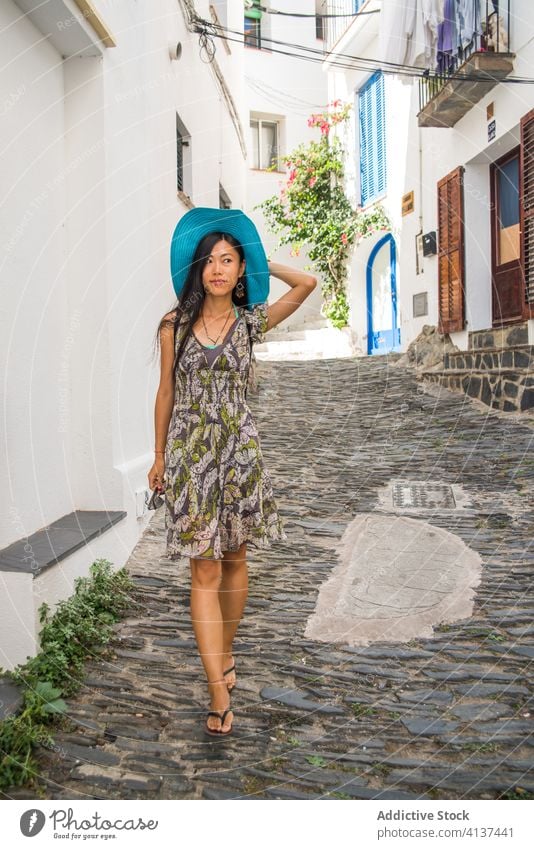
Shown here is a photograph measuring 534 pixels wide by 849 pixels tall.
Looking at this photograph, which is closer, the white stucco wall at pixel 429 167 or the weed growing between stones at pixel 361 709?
the weed growing between stones at pixel 361 709

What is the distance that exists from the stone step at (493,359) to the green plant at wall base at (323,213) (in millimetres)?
4895

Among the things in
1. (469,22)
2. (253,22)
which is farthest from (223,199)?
(253,22)

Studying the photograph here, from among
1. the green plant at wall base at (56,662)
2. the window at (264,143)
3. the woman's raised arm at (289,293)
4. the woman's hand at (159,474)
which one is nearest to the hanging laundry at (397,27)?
the window at (264,143)

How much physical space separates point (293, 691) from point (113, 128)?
289 centimetres

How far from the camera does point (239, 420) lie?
229cm

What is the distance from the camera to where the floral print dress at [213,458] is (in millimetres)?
2213

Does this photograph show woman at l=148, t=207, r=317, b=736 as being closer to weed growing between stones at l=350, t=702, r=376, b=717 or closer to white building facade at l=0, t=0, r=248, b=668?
weed growing between stones at l=350, t=702, r=376, b=717

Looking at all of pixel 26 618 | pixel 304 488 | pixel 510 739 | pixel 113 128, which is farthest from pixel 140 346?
pixel 510 739

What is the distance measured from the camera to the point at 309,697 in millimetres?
2387

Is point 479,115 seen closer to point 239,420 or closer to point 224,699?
point 239,420

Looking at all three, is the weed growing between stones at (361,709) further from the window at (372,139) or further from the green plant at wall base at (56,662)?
the window at (372,139)

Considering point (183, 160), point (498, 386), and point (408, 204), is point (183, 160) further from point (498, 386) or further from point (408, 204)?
A: point (408, 204)

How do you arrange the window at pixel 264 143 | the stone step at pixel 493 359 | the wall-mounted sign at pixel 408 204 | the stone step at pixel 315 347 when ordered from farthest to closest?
the window at pixel 264 143
the stone step at pixel 315 347
the wall-mounted sign at pixel 408 204
the stone step at pixel 493 359

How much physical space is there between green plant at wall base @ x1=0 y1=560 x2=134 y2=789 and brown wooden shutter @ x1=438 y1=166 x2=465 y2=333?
6.48 metres
